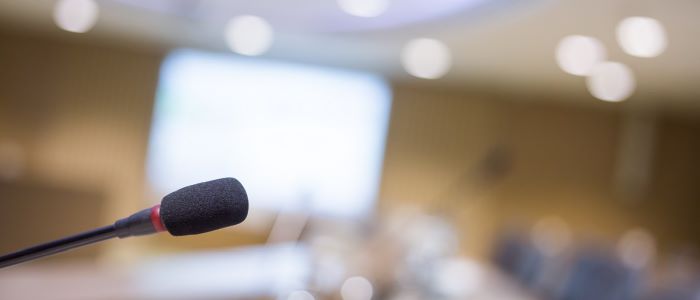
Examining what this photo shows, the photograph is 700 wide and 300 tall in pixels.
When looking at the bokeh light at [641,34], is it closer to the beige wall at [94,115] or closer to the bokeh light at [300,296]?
the bokeh light at [300,296]

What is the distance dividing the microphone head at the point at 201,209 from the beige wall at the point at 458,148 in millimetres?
6480

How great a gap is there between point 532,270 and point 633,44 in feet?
5.49

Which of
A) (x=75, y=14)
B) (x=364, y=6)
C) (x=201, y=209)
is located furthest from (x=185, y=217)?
(x=75, y=14)

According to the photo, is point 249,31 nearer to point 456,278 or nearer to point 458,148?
point 456,278

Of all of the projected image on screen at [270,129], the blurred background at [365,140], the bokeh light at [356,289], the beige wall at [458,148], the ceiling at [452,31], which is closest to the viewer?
the bokeh light at [356,289]

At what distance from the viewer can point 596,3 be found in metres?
4.16

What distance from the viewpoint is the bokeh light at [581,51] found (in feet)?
15.9

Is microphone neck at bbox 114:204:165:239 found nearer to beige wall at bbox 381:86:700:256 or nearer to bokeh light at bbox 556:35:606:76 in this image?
bokeh light at bbox 556:35:606:76

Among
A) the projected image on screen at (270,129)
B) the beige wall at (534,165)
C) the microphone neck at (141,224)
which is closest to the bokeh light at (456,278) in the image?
the microphone neck at (141,224)

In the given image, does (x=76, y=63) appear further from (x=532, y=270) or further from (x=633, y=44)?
(x=633, y=44)

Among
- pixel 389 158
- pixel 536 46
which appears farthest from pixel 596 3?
pixel 389 158

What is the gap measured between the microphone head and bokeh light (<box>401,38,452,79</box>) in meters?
5.31

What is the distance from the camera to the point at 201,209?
67 cm

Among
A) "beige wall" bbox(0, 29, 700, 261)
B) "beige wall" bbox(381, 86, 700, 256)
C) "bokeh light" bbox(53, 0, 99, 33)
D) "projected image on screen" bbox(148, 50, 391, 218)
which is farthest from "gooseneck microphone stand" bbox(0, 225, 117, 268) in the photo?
"beige wall" bbox(381, 86, 700, 256)
